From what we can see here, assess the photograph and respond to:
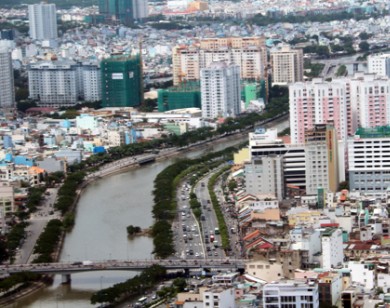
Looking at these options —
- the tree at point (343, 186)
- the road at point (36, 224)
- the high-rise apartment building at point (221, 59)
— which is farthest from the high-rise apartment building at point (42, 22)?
the tree at point (343, 186)

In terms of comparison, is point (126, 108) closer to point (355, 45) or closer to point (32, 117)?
point (32, 117)

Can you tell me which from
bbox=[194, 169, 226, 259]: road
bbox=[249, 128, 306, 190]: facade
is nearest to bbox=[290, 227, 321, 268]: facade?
bbox=[194, 169, 226, 259]: road

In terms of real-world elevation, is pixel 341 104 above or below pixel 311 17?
above

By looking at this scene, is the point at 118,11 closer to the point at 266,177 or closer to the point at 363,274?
the point at 266,177

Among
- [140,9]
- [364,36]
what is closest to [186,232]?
[364,36]

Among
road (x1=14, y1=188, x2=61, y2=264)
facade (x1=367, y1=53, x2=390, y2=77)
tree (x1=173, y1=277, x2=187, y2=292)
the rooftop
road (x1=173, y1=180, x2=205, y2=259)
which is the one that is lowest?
road (x1=14, y1=188, x2=61, y2=264)

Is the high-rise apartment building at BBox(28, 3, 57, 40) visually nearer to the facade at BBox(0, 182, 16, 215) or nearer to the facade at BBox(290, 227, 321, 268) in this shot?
the facade at BBox(0, 182, 16, 215)

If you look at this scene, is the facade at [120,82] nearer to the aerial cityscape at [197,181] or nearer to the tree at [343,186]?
the aerial cityscape at [197,181]
